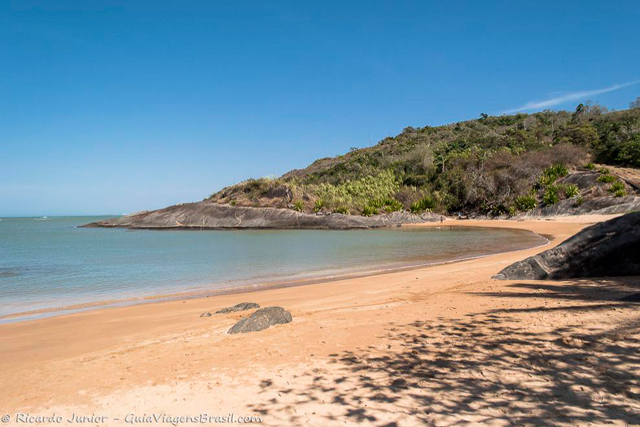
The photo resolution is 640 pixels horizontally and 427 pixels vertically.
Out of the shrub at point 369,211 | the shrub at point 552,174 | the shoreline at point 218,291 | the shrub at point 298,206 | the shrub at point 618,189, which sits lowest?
the shoreline at point 218,291

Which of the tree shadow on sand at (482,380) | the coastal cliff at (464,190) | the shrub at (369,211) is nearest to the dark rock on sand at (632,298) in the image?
the tree shadow on sand at (482,380)

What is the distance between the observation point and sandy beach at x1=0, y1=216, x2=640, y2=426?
3.60m

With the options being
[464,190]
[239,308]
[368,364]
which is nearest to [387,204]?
[464,190]

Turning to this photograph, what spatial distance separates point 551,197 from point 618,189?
5.72 m

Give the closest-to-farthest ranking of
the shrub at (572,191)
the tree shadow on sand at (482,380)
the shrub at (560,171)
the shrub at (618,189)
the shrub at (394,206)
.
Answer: the tree shadow on sand at (482,380) → the shrub at (618,189) → the shrub at (572,191) → the shrub at (560,171) → the shrub at (394,206)

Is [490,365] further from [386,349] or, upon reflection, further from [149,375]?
[149,375]

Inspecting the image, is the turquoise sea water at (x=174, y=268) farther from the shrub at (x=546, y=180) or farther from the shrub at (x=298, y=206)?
the shrub at (x=298, y=206)

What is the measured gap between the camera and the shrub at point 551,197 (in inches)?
1580

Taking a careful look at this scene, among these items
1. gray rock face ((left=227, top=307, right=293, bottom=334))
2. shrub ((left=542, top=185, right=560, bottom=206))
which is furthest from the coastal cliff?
gray rock face ((left=227, top=307, right=293, bottom=334))

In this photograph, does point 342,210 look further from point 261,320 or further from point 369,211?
point 261,320

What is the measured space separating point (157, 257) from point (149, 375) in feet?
61.3

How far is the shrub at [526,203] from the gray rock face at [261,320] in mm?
42070

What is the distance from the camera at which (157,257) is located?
22.3 meters

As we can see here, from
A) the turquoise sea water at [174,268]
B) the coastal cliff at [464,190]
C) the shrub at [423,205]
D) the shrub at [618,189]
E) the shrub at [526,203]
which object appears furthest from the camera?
the shrub at [423,205]
